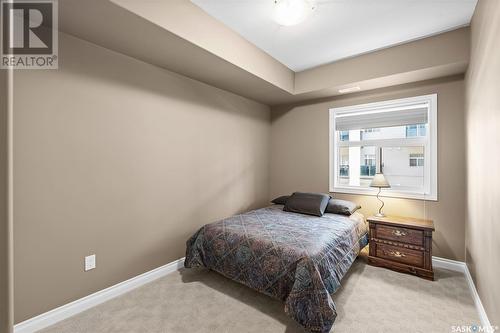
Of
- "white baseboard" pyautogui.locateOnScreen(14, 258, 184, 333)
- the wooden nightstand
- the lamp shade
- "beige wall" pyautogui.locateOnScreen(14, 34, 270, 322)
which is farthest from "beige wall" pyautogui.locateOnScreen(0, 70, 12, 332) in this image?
the lamp shade

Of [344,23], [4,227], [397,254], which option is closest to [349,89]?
[344,23]

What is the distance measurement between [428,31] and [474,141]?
126cm

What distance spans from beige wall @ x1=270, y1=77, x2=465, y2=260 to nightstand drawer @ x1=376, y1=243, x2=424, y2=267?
1.78 feet

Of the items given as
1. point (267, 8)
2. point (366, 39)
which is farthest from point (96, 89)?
point (366, 39)

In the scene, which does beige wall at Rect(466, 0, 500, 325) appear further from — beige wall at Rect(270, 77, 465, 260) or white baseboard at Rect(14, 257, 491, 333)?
beige wall at Rect(270, 77, 465, 260)

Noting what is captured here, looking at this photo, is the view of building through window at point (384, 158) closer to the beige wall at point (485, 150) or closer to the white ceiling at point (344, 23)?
the beige wall at point (485, 150)

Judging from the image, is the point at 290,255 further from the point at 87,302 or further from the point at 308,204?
the point at 87,302

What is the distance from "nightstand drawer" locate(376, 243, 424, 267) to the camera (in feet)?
8.46

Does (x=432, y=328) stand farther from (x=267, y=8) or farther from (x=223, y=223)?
(x=267, y=8)

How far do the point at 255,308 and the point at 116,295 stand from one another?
1344 millimetres

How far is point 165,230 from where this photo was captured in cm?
266

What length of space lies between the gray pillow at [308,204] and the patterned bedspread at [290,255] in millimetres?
164

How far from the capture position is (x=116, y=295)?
220 centimetres

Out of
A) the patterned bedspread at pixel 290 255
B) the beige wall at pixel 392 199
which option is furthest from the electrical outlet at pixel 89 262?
the beige wall at pixel 392 199
